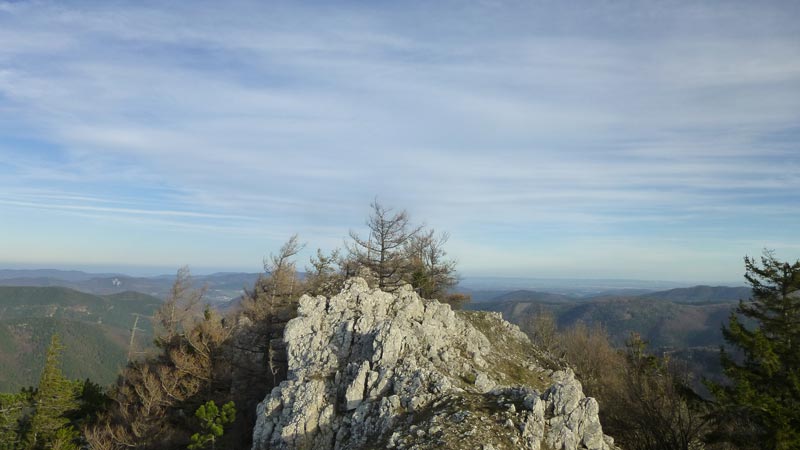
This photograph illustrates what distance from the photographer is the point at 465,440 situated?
18.2 meters

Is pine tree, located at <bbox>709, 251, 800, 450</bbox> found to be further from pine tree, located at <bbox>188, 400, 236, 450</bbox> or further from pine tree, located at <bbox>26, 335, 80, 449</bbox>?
pine tree, located at <bbox>26, 335, 80, 449</bbox>

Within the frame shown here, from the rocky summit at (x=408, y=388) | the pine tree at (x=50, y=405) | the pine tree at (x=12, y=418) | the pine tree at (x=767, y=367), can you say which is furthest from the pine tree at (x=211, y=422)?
the pine tree at (x=767, y=367)

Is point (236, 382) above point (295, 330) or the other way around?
the other way around

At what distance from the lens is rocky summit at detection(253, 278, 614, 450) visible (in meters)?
19.6

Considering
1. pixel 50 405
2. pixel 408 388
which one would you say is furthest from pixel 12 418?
pixel 408 388

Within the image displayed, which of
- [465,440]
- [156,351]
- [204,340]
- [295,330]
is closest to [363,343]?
[295,330]

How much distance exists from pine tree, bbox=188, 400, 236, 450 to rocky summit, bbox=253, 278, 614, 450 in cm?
321

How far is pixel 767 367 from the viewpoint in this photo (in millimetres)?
24312

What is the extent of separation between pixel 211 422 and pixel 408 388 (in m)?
13.0

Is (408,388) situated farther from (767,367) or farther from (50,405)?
(50,405)

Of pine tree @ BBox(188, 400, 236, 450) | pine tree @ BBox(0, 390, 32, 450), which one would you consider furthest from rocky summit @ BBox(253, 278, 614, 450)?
pine tree @ BBox(0, 390, 32, 450)

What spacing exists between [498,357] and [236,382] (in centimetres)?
2042

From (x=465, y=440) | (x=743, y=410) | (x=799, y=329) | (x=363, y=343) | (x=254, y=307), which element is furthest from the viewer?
Result: (x=254, y=307)

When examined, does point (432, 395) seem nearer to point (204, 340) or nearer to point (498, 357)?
point (498, 357)
